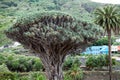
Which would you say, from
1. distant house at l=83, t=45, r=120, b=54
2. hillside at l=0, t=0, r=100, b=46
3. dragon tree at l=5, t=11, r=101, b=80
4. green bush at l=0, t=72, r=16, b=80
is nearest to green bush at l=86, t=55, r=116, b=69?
green bush at l=0, t=72, r=16, b=80

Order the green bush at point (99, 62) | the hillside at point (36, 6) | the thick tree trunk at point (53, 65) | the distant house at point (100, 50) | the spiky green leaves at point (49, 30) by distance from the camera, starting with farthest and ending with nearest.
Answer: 1. the hillside at point (36, 6)
2. the distant house at point (100, 50)
3. the green bush at point (99, 62)
4. the thick tree trunk at point (53, 65)
5. the spiky green leaves at point (49, 30)

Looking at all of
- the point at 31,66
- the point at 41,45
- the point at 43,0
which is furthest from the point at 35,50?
the point at 43,0

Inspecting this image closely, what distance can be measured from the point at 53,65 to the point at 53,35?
Answer: 101 inches

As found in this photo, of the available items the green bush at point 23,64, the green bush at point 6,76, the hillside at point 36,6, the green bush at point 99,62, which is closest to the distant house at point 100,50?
the hillside at point 36,6

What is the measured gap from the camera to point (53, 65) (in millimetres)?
18828

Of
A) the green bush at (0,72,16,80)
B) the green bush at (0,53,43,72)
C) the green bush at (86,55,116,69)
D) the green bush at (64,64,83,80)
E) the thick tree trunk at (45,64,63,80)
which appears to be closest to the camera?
the thick tree trunk at (45,64,63,80)

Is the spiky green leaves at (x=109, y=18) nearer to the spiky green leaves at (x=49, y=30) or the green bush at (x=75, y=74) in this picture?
the green bush at (x=75, y=74)

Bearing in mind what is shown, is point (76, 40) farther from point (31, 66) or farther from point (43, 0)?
point (43, 0)

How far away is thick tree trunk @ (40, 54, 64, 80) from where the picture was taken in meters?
18.5

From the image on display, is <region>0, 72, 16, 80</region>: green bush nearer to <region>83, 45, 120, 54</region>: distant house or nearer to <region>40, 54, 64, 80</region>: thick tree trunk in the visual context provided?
<region>40, 54, 64, 80</region>: thick tree trunk

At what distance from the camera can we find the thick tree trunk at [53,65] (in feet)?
60.8

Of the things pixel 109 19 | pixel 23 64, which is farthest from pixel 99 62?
pixel 23 64

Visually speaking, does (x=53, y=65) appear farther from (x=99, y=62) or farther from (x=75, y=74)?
(x=99, y=62)

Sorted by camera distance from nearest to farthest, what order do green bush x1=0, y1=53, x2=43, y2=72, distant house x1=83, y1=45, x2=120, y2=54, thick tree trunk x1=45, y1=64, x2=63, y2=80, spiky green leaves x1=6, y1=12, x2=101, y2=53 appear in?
spiky green leaves x1=6, y1=12, x2=101, y2=53, thick tree trunk x1=45, y1=64, x2=63, y2=80, green bush x1=0, y1=53, x2=43, y2=72, distant house x1=83, y1=45, x2=120, y2=54
